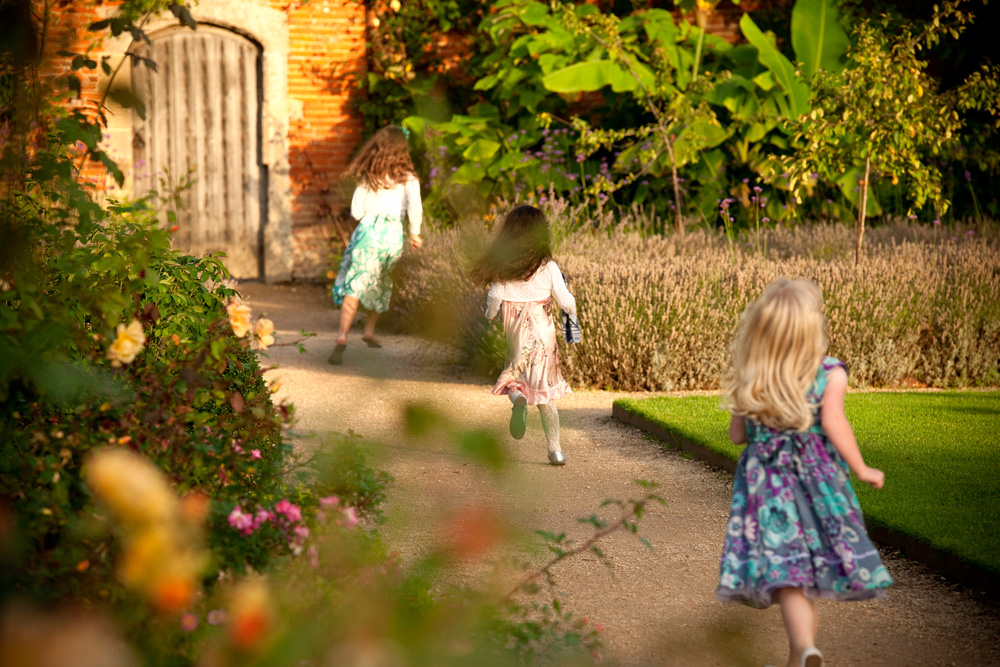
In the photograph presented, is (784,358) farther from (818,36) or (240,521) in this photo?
(818,36)

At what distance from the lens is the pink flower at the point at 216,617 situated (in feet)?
5.82

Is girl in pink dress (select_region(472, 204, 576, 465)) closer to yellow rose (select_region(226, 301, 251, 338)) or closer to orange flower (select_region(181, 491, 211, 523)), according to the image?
yellow rose (select_region(226, 301, 251, 338))

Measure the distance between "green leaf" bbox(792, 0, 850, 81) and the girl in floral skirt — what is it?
367 inches

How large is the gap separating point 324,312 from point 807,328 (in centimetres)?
800

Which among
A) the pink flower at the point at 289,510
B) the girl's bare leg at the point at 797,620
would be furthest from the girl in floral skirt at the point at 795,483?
the pink flower at the point at 289,510

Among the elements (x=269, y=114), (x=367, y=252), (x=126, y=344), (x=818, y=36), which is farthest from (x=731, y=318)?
(x=269, y=114)

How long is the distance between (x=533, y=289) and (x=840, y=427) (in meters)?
2.60

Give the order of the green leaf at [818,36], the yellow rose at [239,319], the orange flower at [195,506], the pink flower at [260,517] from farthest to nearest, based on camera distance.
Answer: the green leaf at [818,36] → the yellow rose at [239,319] → the pink flower at [260,517] → the orange flower at [195,506]

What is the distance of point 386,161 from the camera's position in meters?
7.88

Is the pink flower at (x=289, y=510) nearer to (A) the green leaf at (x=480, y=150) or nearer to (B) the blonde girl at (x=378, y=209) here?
(B) the blonde girl at (x=378, y=209)

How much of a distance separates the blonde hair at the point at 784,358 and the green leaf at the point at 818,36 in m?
9.29

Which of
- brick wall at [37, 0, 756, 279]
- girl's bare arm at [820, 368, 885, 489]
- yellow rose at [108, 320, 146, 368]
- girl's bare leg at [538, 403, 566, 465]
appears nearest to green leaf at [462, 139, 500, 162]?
brick wall at [37, 0, 756, 279]

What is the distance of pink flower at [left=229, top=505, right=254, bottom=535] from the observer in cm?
214

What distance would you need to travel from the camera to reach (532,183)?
1050cm
